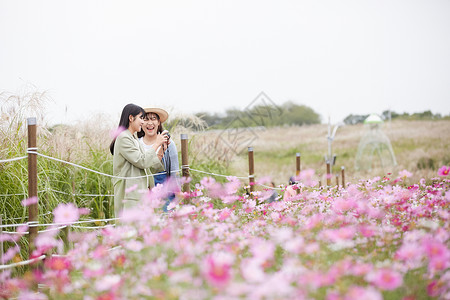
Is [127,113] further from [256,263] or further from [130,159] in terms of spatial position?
[256,263]

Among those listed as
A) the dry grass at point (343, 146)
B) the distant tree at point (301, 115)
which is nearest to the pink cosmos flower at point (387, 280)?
the dry grass at point (343, 146)

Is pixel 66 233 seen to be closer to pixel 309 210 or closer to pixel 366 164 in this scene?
pixel 309 210

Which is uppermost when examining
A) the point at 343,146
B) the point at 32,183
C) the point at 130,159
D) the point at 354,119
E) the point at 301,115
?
the point at 301,115

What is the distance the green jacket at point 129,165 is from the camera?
3582 mm

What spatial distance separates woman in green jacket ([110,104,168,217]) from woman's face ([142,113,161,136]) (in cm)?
51

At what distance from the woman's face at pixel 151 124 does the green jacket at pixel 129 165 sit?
1.80 ft

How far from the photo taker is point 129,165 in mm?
3742

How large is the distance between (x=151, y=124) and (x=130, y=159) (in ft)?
2.87

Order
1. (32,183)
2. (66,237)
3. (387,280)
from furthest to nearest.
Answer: (66,237)
(32,183)
(387,280)

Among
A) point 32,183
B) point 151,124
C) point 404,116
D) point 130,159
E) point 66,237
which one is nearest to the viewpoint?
point 32,183

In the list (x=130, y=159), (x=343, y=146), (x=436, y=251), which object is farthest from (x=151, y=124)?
(x=343, y=146)

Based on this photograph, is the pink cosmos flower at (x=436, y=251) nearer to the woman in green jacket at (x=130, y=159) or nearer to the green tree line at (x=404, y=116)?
the woman in green jacket at (x=130, y=159)

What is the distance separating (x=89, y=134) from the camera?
6578 mm

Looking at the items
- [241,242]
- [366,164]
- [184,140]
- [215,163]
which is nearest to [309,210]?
[241,242]
